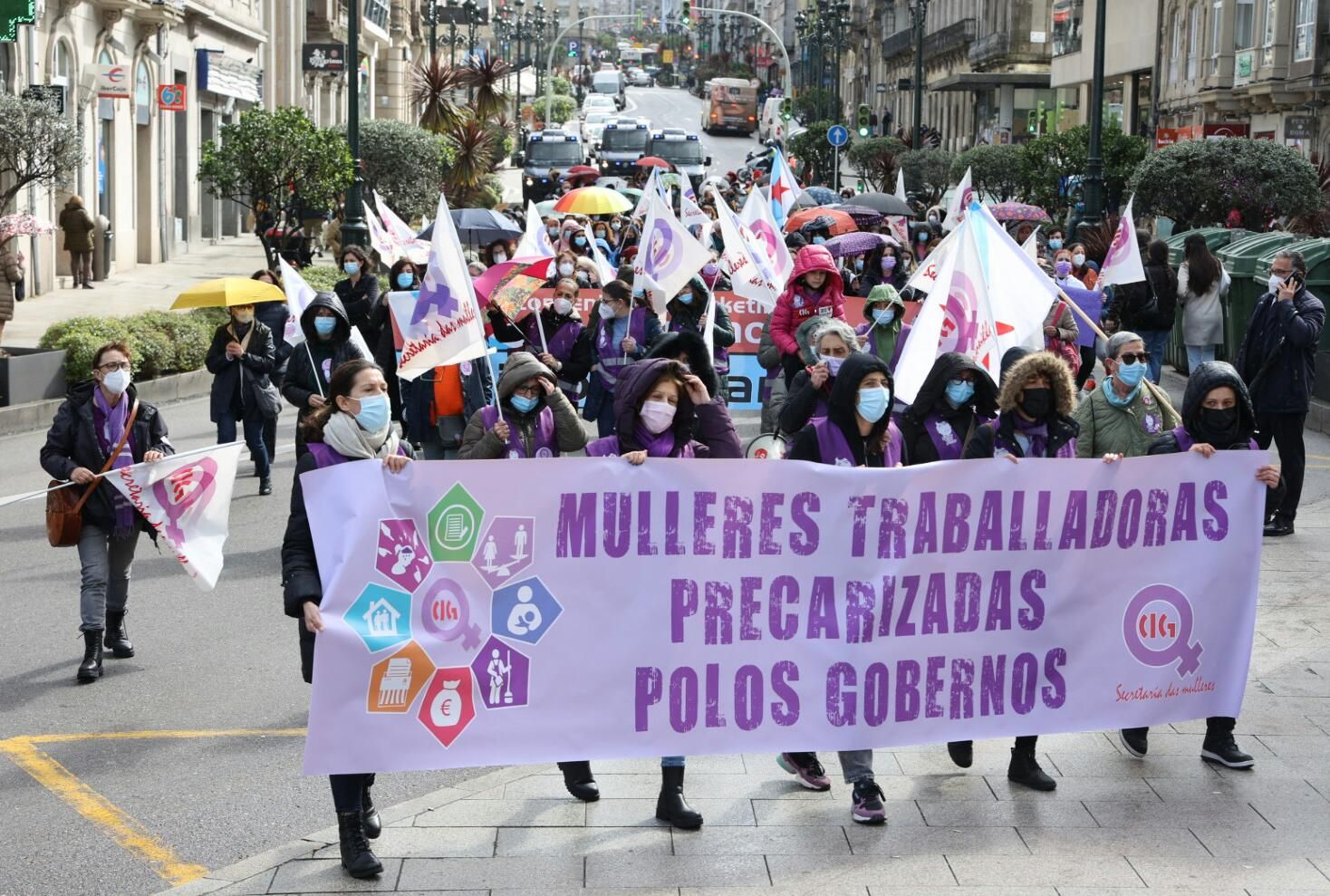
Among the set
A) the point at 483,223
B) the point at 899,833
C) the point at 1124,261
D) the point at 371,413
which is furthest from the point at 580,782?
the point at 483,223

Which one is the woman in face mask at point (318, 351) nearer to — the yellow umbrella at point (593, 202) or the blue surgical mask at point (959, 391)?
the blue surgical mask at point (959, 391)

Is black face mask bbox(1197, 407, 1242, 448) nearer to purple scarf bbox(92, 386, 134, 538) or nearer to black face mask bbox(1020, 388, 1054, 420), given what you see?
black face mask bbox(1020, 388, 1054, 420)

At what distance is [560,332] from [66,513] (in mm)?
4480

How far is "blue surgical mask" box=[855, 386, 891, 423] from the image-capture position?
6.34 meters

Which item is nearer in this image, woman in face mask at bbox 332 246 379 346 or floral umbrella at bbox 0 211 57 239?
woman in face mask at bbox 332 246 379 346

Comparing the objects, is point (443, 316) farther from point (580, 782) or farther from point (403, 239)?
point (403, 239)

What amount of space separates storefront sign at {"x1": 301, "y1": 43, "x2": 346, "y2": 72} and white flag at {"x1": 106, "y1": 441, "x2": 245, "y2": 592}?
34.5 m

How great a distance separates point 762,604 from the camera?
6027 millimetres

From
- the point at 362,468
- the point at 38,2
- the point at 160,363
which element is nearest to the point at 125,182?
the point at 38,2

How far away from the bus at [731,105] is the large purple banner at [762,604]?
91.0 meters

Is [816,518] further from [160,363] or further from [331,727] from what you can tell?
[160,363]

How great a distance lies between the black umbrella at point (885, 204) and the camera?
29.7 metres

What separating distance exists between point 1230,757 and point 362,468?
3.20 m

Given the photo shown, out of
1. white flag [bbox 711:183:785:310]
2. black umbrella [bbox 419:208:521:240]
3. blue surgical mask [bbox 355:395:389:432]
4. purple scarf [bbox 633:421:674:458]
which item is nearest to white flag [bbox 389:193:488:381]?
purple scarf [bbox 633:421:674:458]
